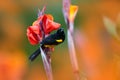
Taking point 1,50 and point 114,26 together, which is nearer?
point 114,26

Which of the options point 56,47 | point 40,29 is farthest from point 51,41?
point 56,47

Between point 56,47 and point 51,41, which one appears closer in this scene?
point 51,41

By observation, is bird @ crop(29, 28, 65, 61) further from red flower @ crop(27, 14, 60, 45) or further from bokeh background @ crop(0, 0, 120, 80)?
bokeh background @ crop(0, 0, 120, 80)

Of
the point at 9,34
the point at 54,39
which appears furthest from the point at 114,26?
the point at 9,34

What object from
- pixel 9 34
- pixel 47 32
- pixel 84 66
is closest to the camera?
pixel 47 32

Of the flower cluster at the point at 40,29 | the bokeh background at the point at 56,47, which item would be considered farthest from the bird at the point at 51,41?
the bokeh background at the point at 56,47

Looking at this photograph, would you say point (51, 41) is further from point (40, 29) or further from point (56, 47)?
point (56, 47)

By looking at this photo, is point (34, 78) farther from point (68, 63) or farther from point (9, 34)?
point (9, 34)

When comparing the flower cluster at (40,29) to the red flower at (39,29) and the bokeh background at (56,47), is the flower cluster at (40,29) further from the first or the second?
the bokeh background at (56,47)
